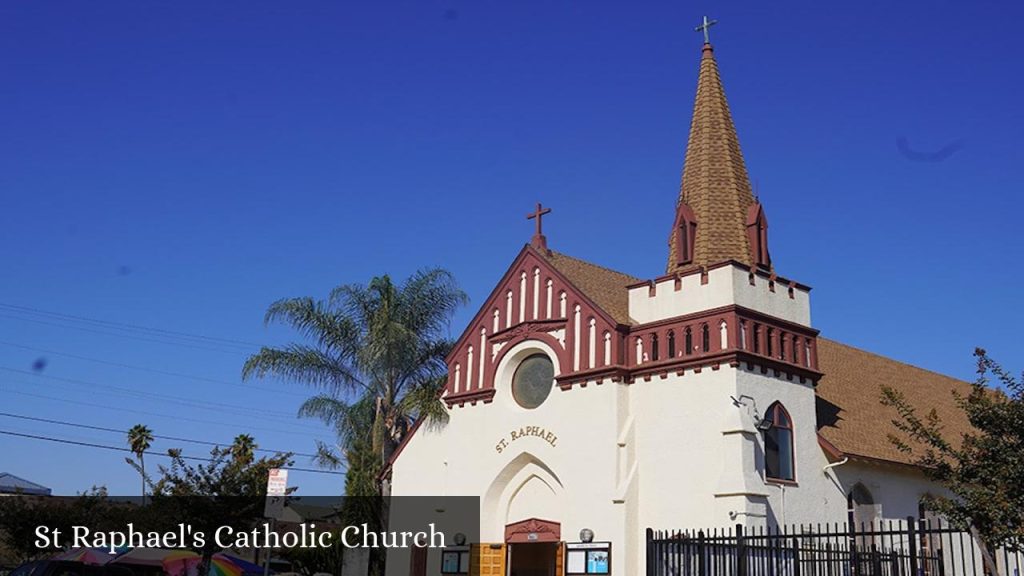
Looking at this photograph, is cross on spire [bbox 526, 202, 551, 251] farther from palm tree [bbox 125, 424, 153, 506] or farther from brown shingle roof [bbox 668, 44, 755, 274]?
palm tree [bbox 125, 424, 153, 506]

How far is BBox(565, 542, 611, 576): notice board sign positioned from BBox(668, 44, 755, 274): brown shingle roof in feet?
25.8

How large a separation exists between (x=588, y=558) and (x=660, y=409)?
416 centimetres

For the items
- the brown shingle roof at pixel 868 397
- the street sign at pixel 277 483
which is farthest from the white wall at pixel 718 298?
the street sign at pixel 277 483

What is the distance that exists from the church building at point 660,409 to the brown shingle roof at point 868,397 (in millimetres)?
119

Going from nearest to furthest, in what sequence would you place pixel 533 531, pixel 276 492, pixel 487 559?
pixel 276 492 → pixel 533 531 → pixel 487 559

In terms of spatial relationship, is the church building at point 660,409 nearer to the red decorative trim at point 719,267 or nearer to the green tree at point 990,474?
the red decorative trim at point 719,267

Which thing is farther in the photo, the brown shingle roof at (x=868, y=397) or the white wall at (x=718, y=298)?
the brown shingle roof at (x=868, y=397)

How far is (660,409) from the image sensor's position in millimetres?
26219

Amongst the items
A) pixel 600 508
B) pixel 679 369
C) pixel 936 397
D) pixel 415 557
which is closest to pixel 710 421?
pixel 679 369

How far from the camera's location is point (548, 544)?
95.0 feet

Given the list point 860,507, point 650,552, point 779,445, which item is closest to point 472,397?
point 779,445

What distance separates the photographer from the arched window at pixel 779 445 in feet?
82.6

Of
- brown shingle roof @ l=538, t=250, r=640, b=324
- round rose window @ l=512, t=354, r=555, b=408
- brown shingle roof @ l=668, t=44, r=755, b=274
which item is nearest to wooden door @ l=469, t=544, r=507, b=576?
round rose window @ l=512, t=354, r=555, b=408

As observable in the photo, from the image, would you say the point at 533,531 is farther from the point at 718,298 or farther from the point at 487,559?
the point at 718,298
